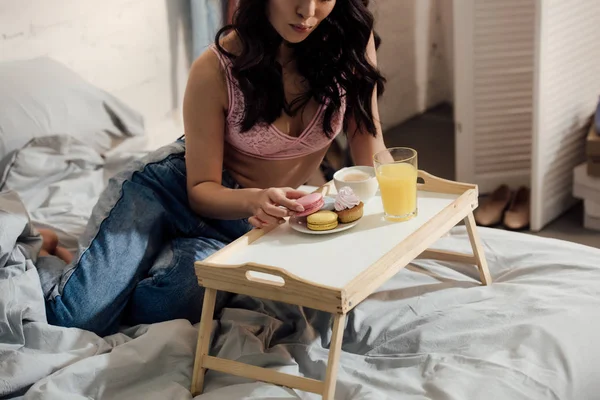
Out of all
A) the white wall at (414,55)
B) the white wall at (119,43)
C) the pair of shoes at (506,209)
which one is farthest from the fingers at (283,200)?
the white wall at (414,55)

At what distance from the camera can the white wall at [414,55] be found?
3.78m

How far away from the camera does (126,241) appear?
1690 mm

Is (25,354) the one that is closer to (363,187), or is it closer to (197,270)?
(197,270)

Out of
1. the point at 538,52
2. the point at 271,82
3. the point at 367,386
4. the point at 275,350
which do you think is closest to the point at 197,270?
the point at 275,350

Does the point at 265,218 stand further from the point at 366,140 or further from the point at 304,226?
the point at 366,140

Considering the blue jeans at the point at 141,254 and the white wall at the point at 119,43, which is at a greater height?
the white wall at the point at 119,43

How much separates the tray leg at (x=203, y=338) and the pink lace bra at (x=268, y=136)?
17.7 inches

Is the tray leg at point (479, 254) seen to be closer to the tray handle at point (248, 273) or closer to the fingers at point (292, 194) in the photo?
the fingers at point (292, 194)

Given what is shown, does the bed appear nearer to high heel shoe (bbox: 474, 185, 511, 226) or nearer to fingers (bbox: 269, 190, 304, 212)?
fingers (bbox: 269, 190, 304, 212)

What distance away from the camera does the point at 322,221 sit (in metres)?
1.48

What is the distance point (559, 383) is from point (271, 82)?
0.84 meters

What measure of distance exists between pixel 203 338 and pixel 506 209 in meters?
1.73

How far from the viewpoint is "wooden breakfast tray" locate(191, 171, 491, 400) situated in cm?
129

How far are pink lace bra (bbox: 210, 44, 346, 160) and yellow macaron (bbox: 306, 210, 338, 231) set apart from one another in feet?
1.04
